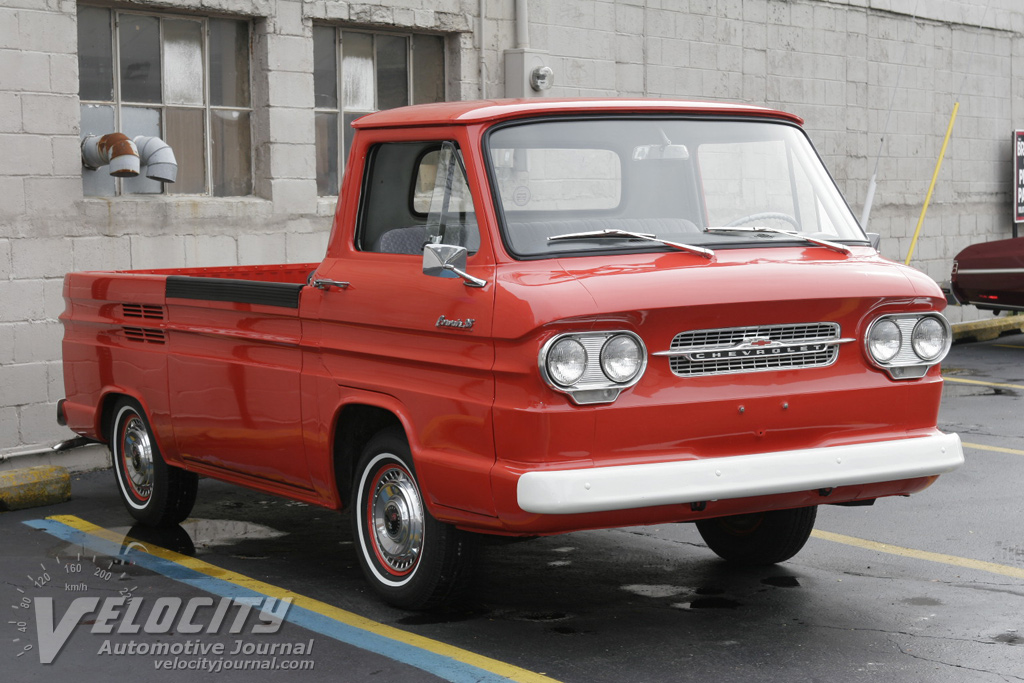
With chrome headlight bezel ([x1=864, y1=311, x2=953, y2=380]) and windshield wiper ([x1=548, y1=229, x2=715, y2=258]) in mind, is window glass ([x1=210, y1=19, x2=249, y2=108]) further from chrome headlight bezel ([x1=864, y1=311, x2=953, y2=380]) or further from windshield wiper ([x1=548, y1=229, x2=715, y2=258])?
chrome headlight bezel ([x1=864, y1=311, x2=953, y2=380])

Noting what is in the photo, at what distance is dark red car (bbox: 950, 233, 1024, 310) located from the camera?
1502cm

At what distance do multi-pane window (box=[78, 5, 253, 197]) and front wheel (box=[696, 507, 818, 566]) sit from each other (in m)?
5.56

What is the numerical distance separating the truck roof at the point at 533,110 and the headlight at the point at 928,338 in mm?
1202

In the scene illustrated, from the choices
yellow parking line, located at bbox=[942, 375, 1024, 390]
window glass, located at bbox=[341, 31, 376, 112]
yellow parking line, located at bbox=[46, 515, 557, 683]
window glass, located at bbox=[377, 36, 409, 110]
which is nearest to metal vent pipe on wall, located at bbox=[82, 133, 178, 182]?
window glass, located at bbox=[341, 31, 376, 112]

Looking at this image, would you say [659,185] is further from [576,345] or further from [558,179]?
[576,345]

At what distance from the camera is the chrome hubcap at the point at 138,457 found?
24.5ft

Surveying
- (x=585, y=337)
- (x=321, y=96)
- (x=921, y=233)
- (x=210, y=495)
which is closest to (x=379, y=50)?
(x=321, y=96)

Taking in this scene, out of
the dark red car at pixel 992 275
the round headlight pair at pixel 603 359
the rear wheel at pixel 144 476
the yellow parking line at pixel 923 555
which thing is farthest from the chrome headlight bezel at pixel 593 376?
the dark red car at pixel 992 275

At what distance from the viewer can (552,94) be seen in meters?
12.8

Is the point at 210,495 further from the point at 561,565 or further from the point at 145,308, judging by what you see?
the point at 561,565

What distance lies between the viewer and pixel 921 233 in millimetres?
17844

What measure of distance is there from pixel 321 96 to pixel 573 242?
6.53 metres

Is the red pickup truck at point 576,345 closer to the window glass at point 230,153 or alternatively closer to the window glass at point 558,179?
the window glass at point 558,179

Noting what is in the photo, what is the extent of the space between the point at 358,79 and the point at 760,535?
665 centimetres
